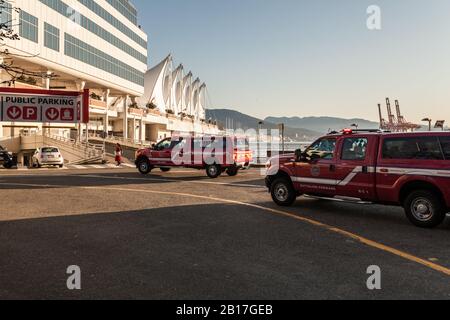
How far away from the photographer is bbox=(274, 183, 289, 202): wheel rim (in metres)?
10.4

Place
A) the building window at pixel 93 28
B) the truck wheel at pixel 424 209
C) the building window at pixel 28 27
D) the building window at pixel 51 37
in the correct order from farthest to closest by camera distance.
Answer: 1. the building window at pixel 93 28
2. the building window at pixel 51 37
3. the building window at pixel 28 27
4. the truck wheel at pixel 424 209

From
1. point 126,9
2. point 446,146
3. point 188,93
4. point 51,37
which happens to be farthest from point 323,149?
point 188,93

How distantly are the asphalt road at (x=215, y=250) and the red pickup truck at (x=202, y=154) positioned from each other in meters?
6.95

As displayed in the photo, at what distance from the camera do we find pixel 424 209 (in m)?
7.82

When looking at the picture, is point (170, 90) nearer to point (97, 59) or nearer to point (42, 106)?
point (97, 59)

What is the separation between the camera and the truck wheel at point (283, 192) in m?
10.3

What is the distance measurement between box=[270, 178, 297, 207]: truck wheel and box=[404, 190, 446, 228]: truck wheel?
2.96 m

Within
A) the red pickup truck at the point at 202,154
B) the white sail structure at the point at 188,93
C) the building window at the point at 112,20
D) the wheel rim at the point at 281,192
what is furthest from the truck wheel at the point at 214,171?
the white sail structure at the point at 188,93

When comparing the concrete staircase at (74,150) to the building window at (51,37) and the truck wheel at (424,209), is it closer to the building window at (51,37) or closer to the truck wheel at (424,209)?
the building window at (51,37)

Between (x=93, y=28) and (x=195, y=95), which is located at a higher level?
(x=195, y=95)

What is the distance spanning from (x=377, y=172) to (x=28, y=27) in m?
36.2
